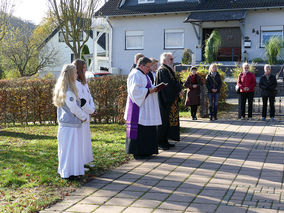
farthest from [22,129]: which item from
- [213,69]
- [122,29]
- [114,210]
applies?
[122,29]

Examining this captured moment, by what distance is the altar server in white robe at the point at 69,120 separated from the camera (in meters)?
6.54

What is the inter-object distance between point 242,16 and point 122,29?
31.8 ft

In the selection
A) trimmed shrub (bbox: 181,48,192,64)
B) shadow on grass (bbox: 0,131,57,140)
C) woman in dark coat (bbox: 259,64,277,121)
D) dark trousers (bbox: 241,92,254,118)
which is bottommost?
shadow on grass (bbox: 0,131,57,140)

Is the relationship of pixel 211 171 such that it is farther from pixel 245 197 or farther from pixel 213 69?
pixel 213 69

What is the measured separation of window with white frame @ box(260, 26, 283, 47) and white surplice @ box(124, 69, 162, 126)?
22.0 meters

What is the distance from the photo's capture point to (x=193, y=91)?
14.6m

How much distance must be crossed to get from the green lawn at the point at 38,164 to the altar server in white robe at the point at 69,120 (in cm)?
25

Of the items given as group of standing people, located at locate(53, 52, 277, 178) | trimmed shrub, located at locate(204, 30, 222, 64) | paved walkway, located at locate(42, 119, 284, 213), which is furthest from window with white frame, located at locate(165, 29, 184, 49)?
paved walkway, located at locate(42, 119, 284, 213)

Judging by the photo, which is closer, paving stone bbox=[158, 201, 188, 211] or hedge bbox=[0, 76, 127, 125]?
paving stone bbox=[158, 201, 188, 211]

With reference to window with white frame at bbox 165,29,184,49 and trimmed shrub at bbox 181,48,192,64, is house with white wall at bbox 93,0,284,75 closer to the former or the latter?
window with white frame at bbox 165,29,184,49

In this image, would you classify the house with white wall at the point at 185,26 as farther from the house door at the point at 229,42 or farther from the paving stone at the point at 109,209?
the paving stone at the point at 109,209

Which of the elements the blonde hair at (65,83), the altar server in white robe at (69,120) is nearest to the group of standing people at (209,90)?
the altar server in white robe at (69,120)

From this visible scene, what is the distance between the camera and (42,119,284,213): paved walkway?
5.46 meters

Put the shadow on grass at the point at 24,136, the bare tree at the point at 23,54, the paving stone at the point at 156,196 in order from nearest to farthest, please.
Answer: the paving stone at the point at 156,196
the shadow on grass at the point at 24,136
the bare tree at the point at 23,54
